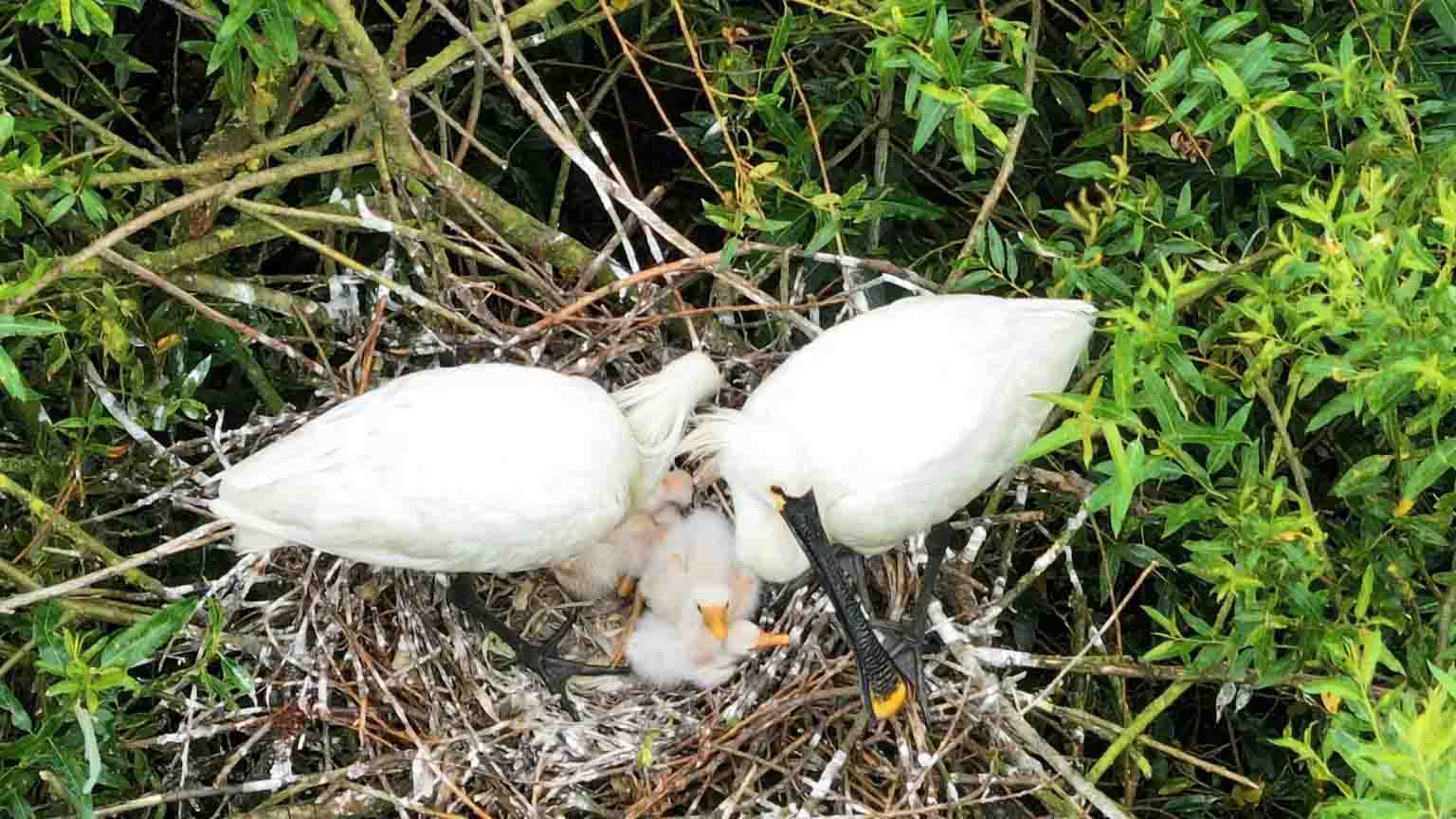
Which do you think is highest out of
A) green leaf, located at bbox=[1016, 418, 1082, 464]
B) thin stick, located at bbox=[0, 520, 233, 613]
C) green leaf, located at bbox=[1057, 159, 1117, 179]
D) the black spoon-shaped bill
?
green leaf, located at bbox=[1016, 418, 1082, 464]

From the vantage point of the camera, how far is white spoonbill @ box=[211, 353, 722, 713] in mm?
3029

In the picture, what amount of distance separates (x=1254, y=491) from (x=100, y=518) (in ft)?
7.30

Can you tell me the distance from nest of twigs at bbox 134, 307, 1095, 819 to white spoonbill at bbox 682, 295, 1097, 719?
0.16 m

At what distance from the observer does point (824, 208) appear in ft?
10.5

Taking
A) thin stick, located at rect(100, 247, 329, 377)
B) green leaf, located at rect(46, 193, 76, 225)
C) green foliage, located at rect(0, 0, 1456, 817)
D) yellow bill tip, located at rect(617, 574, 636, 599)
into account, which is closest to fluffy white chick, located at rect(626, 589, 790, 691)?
yellow bill tip, located at rect(617, 574, 636, 599)

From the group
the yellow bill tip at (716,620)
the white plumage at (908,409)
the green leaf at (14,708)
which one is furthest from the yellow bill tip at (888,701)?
the green leaf at (14,708)

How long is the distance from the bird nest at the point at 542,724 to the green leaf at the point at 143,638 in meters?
0.49

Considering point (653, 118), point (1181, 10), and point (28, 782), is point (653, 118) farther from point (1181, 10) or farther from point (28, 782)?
point (28, 782)

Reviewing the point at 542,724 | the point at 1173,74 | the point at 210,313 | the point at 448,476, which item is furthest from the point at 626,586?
the point at 1173,74

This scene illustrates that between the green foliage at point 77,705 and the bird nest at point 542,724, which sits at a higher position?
the green foliage at point 77,705

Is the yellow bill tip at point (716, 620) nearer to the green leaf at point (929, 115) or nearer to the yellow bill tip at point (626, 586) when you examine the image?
the yellow bill tip at point (626, 586)

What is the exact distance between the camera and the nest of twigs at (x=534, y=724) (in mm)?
3209

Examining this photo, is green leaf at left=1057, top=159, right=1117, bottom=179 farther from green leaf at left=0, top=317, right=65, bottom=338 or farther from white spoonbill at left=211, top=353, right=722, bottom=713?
green leaf at left=0, top=317, right=65, bottom=338

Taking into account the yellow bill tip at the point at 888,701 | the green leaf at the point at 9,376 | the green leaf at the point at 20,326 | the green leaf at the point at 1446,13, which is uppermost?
the green leaf at the point at 20,326
